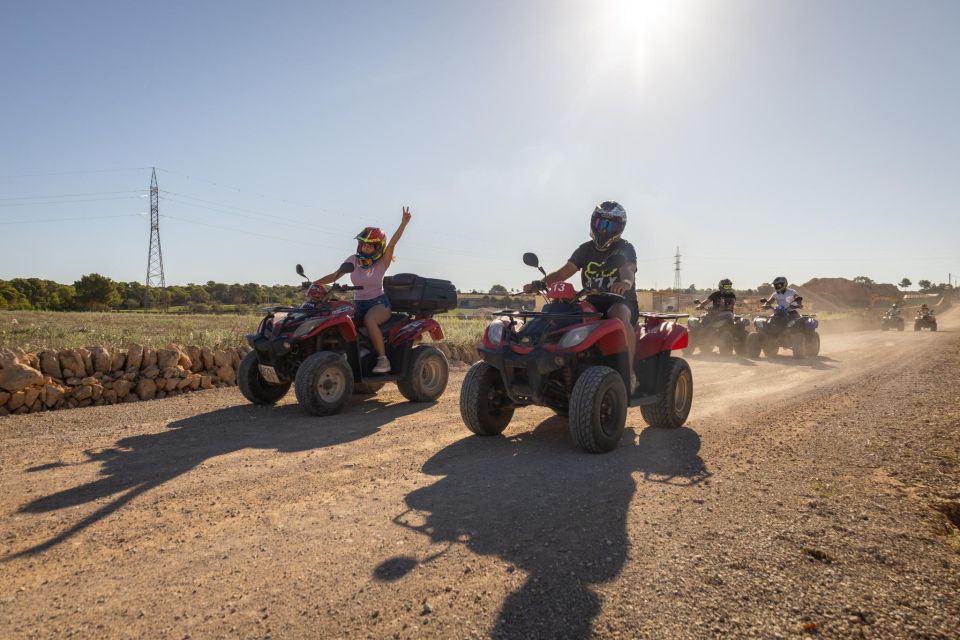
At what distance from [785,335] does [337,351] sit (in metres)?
12.7

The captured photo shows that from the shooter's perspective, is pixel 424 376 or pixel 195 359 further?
pixel 195 359

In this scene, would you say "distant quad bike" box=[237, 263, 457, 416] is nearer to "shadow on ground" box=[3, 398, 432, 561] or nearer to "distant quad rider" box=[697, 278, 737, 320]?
"shadow on ground" box=[3, 398, 432, 561]

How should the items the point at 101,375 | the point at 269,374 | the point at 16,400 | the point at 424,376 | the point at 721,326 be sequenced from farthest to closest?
the point at 721,326
the point at 424,376
the point at 101,375
the point at 269,374
the point at 16,400

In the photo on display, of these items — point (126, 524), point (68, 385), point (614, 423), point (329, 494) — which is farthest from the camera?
point (68, 385)

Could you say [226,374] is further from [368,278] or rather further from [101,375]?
[368,278]

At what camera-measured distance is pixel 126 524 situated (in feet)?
11.0

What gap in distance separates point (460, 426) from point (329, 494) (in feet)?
8.02

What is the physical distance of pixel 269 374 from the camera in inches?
274

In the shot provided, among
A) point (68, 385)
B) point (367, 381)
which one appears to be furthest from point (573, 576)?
point (68, 385)

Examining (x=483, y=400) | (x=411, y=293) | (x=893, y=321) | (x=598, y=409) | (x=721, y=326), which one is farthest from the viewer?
(x=893, y=321)

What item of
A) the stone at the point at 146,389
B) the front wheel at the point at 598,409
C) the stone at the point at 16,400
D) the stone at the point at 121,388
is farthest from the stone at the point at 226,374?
the front wheel at the point at 598,409

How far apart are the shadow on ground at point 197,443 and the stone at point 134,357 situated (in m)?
1.71

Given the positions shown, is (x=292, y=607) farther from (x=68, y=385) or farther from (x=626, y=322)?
(x=68, y=385)

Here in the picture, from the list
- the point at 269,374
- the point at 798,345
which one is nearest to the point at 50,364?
the point at 269,374
